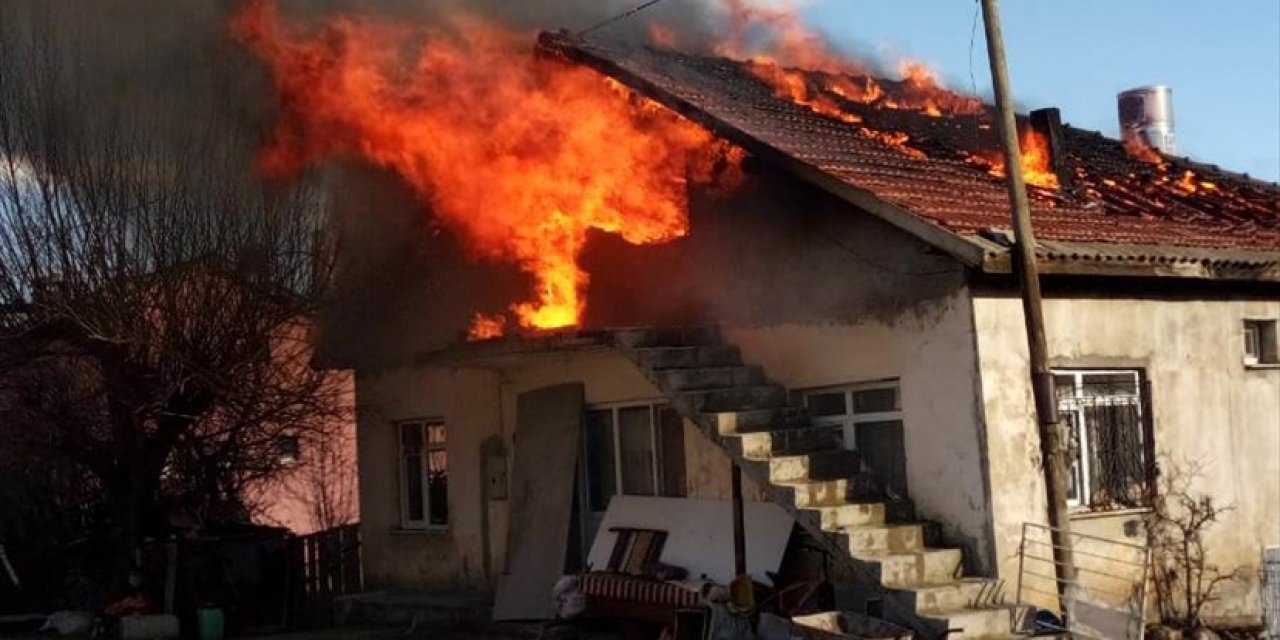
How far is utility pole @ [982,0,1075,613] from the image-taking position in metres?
11.1

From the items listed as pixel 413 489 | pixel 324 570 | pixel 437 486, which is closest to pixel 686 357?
pixel 437 486

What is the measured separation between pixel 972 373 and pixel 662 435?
13.2 feet

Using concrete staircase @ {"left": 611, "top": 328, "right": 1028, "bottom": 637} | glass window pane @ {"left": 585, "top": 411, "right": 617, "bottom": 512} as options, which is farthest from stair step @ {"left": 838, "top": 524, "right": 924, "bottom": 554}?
glass window pane @ {"left": 585, "top": 411, "right": 617, "bottom": 512}

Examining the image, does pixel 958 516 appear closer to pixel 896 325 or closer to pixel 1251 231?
pixel 896 325

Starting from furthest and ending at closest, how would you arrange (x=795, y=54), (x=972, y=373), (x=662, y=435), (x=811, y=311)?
(x=795, y=54)
(x=662, y=435)
(x=811, y=311)
(x=972, y=373)

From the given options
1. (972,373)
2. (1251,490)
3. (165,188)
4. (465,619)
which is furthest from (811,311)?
(165,188)

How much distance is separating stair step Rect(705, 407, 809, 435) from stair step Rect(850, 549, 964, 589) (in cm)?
181

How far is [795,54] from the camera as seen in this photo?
2022 cm

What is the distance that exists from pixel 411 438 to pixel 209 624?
11.6ft

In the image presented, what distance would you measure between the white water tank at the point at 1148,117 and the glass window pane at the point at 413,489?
11191 millimetres

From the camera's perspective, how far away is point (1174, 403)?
13.1 metres

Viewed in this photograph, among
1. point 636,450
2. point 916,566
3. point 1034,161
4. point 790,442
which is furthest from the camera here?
point 1034,161

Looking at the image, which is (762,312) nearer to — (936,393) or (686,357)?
(686,357)

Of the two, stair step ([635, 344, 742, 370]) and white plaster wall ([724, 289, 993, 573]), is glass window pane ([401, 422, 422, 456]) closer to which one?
stair step ([635, 344, 742, 370])
